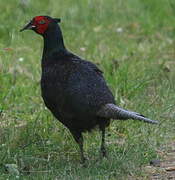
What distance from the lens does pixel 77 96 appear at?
218 inches

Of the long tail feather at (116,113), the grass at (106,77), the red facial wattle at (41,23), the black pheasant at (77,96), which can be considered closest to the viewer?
the long tail feather at (116,113)

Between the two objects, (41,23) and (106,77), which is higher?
(41,23)

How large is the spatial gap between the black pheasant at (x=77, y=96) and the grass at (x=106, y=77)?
1.13 ft

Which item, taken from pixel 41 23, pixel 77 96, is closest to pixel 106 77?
pixel 41 23

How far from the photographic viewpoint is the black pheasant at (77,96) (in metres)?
5.54

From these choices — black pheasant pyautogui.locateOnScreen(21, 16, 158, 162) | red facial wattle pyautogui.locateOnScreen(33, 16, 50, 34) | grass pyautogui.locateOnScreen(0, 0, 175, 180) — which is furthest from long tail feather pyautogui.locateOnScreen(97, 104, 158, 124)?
red facial wattle pyautogui.locateOnScreen(33, 16, 50, 34)

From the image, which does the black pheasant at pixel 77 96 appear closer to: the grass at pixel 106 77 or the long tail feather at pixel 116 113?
the long tail feather at pixel 116 113

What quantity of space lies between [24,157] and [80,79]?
797 mm

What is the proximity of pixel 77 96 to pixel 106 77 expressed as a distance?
2.10m

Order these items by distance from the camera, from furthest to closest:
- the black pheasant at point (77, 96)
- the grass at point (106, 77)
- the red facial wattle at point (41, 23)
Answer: the red facial wattle at point (41, 23), the grass at point (106, 77), the black pheasant at point (77, 96)

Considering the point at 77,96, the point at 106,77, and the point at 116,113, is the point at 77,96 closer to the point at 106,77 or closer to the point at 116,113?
the point at 116,113

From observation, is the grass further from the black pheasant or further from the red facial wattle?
the red facial wattle

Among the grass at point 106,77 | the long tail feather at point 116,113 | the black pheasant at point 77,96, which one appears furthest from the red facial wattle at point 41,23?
the long tail feather at point 116,113

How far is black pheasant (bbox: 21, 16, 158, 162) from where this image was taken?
5.54m
